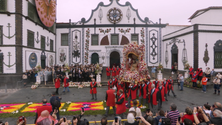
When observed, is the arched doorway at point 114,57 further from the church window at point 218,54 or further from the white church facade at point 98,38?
the church window at point 218,54

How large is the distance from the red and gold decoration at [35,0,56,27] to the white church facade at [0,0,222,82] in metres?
0.13

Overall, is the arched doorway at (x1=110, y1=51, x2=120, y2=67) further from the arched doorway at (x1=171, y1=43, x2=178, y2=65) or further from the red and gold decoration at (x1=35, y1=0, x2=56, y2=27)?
the red and gold decoration at (x1=35, y1=0, x2=56, y2=27)

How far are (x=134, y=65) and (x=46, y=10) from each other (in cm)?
1607

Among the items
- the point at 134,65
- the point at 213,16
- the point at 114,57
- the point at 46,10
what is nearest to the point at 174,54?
the point at 213,16

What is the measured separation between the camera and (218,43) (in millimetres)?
15820

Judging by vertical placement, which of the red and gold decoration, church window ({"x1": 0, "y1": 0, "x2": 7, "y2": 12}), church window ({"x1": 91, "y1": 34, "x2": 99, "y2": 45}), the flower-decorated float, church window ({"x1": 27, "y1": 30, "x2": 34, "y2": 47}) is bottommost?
the flower-decorated float

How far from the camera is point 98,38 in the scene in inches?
928

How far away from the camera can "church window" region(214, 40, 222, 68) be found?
15758mm

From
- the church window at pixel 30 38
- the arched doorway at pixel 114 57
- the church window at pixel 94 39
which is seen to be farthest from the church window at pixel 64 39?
the arched doorway at pixel 114 57

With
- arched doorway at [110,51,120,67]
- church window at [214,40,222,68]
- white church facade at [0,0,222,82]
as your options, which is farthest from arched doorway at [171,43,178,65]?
arched doorway at [110,51,120,67]

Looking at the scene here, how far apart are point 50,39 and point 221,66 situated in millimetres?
25185

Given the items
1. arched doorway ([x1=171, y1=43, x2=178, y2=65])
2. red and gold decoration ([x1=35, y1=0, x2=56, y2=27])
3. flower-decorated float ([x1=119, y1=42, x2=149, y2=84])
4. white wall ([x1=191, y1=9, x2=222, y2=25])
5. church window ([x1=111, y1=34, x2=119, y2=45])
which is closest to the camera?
flower-decorated float ([x1=119, y1=42, x2=149, y2=84])

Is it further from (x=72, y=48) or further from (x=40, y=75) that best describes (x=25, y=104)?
(x=72, y=48)

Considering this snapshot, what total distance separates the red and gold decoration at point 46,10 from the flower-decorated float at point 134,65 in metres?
13.9
